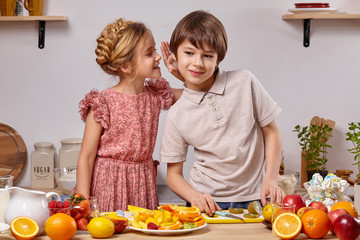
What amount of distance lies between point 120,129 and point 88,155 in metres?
0.14

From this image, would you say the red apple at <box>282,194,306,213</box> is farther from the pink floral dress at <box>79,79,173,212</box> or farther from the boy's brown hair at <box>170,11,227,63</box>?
the pink floral dress at <box>79,79,173,212</box>

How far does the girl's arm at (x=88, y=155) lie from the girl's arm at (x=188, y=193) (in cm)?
29

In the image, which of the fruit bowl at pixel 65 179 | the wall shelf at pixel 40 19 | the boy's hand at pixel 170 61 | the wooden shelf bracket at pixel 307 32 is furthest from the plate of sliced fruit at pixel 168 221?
the wooden shelf bracket at pixel 307 32

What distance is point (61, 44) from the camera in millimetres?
2725

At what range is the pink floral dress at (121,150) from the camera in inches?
72.0

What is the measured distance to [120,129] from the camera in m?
1.84

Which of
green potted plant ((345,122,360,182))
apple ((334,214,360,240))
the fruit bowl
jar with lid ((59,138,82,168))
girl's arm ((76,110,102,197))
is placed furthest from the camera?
jar with lid ((59,138,82,168))

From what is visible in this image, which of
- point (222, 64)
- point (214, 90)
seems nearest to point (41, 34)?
point (222, 64)

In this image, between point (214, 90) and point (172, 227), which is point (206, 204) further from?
point (214, 90)

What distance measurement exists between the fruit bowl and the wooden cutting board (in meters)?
0.36

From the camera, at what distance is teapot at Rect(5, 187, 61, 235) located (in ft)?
4.06

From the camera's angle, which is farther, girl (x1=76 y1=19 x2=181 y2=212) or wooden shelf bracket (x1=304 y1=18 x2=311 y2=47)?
wooden shelf bracket (x1=304 y1=18 x2=311 y2=47)

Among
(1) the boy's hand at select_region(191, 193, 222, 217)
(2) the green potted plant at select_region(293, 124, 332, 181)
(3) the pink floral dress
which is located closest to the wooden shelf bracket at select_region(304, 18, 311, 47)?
(2) the green potted plant at select_region(293, 124, 332, 181)

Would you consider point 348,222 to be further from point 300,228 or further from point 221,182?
point 221,182
